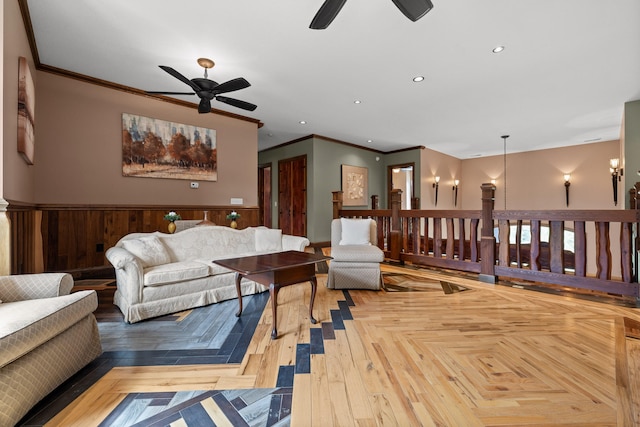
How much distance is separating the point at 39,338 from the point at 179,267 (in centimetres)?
132

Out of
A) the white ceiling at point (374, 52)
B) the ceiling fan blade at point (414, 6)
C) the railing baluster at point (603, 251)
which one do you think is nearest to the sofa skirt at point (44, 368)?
the white ceiling at point (374, 52)

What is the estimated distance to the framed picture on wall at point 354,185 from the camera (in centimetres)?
710

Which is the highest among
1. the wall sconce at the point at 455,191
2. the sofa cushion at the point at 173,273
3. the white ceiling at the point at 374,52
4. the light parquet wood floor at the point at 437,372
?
the white ceiling at the point at 374,52

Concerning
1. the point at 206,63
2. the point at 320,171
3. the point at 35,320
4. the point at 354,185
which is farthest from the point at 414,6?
the point at 354,185

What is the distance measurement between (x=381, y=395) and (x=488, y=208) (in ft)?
9.79

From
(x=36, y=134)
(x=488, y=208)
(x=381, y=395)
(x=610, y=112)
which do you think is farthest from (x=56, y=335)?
(x=610, y=112)

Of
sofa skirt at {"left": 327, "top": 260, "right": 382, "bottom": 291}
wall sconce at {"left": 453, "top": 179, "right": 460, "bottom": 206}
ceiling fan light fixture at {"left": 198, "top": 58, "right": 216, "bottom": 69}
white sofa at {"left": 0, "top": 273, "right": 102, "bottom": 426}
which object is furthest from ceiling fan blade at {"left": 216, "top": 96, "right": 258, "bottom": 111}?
wall sconce at {"left": 453, "top": 179, "right": 460, "bottom": 206}

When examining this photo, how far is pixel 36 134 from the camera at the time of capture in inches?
136

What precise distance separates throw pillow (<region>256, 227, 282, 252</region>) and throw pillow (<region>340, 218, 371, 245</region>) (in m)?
0.85

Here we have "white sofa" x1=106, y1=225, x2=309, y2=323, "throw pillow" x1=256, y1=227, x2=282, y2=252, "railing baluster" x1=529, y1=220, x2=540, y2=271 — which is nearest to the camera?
"white sofa" x1=106, y1=225, x2=309, y2=323

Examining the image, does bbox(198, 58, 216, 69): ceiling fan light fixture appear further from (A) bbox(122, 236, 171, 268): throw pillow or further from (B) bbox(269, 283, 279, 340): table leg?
(B) bbox(269, 283, 279, 340): table leg

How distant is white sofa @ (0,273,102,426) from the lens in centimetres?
119

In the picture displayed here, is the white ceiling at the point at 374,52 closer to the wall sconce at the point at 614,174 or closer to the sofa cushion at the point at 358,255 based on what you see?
the wall sconce at the point at 614,174

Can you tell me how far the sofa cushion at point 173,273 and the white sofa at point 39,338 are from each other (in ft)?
2.14
